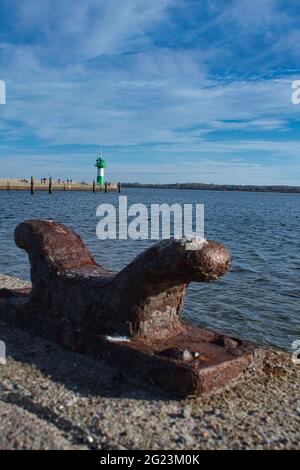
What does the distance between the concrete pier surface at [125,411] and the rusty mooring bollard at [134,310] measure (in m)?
0.17

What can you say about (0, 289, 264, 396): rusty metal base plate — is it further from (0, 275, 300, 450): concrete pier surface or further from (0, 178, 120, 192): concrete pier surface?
(0, 178, 120, 192): concrete pier surface

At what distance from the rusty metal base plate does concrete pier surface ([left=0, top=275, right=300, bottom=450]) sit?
0.32ft

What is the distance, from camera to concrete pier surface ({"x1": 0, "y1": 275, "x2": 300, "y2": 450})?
3.52 m

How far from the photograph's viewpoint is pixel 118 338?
4.73 meters

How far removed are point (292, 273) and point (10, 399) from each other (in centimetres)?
1052

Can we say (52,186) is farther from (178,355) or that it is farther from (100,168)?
(178,355)

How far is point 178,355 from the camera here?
14.0 ft

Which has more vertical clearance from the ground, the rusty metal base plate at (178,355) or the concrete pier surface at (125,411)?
the rusty metal base plate at (178,355)

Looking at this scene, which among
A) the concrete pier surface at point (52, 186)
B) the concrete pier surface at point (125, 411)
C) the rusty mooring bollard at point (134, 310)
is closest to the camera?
the concrete pier surface at point (125, 411)

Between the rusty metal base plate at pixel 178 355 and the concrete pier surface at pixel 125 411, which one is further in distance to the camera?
the rusty metal base plate at pixel 178 355

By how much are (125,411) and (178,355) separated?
66 centimetres

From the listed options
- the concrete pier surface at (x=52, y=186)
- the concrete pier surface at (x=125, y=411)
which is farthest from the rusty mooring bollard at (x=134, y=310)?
the concrete pier surface at (x=52, y=186)

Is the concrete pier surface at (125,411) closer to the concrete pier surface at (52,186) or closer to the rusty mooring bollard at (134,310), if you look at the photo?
the rusty mooring bollard at (134,310)

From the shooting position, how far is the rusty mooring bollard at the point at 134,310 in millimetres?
4141
